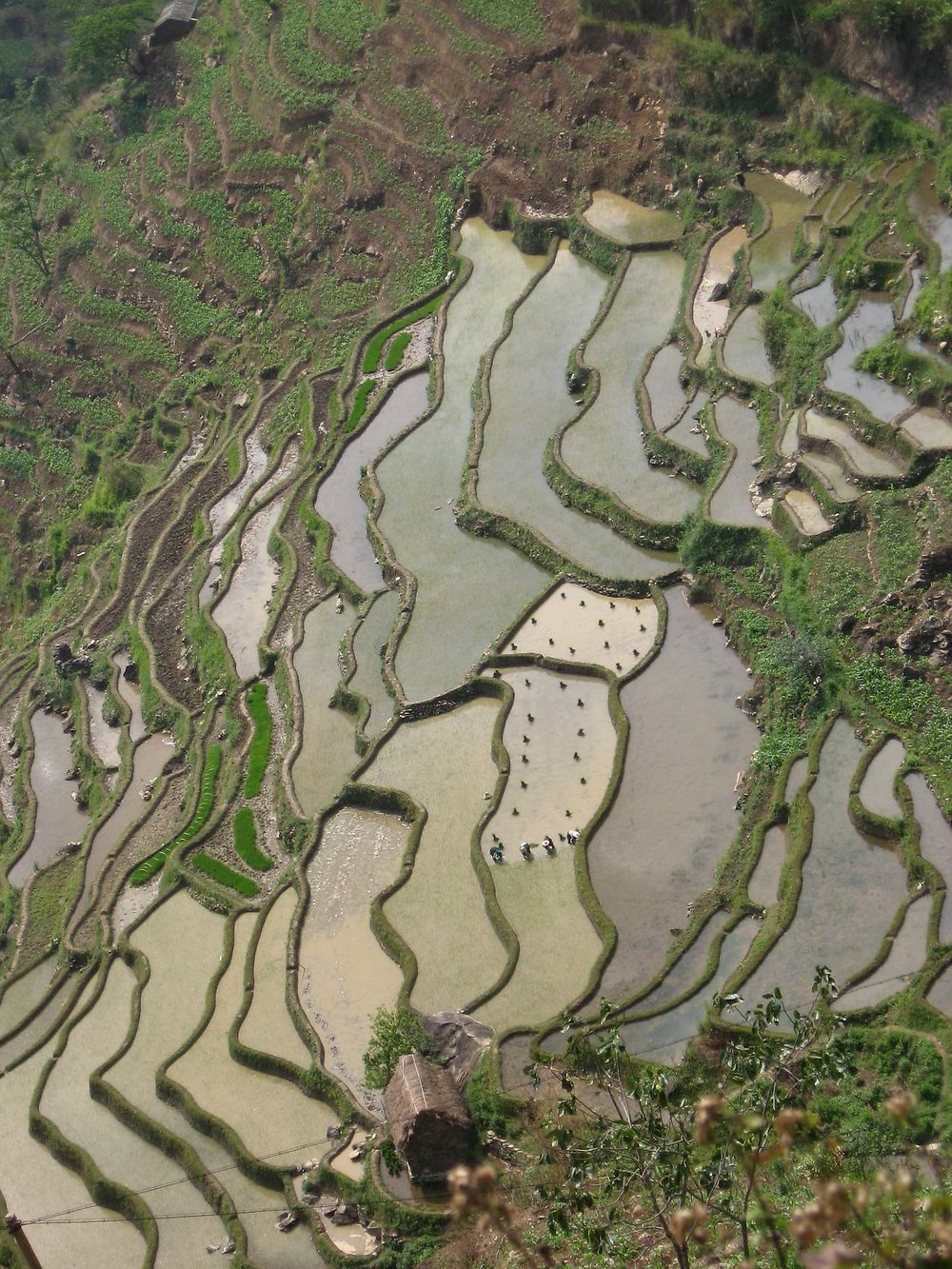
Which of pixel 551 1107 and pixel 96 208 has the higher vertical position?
pixel 96 208

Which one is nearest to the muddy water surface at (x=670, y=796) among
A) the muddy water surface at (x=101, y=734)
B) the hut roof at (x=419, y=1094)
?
the hut roof at (x=419, y=1094)

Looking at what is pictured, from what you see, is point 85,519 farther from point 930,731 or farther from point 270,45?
point 930,731

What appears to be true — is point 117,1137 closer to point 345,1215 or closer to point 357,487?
point 345,1215

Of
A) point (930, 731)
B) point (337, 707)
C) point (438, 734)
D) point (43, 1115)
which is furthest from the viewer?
point (337, 707)

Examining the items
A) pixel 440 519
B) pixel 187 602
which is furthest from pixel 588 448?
pixel 187 602

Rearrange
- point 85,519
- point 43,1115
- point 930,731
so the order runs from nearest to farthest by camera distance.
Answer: point 930,731 → point 43,1115 → point 85,519

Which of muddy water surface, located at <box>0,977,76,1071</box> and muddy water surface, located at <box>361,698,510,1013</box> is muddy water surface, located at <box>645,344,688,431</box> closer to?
muddy water surface, located at <box>361,698,510,1013</box>

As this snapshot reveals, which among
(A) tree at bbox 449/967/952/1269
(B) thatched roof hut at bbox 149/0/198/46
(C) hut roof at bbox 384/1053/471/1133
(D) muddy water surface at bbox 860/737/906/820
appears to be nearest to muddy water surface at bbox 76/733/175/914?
(C) hut roof at bbox 384/1053/471/1133
